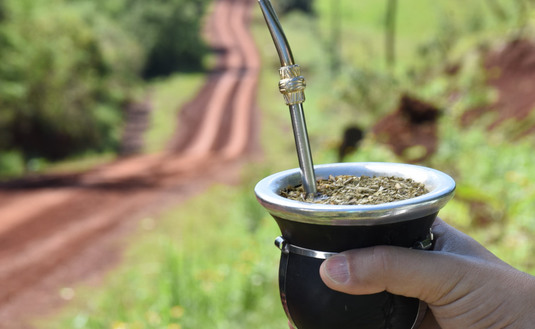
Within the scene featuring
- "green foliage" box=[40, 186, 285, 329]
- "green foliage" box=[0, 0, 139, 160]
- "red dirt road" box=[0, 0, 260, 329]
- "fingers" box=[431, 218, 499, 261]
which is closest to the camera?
"fingers" box=[431, 218, 499, 261]

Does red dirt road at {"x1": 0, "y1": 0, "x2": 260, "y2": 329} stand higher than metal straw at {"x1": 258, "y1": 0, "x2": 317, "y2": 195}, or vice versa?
metal straw at {"x1": 258, "y1": 0, "x2": 317, "y2": 195}

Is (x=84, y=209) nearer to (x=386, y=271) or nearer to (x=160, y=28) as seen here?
(x=386, y=271)

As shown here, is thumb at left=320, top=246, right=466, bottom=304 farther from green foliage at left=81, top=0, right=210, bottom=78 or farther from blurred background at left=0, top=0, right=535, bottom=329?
green foliage at left=81, top=0, right=210, bottom=78

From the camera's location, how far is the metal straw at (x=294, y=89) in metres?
1.15

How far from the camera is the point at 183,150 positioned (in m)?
14.5

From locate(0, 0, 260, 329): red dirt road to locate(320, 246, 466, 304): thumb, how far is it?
3.89 metres

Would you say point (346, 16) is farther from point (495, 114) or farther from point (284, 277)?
point (284, 277)

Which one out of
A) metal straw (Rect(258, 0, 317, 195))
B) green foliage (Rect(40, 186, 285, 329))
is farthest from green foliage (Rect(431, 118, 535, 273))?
metal straw (Rect(258, 0, 317, 195))

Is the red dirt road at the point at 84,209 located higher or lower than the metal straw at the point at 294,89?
lower

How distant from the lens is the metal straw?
1.15 m

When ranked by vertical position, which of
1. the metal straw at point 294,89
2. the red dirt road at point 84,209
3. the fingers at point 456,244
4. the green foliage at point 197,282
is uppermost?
the metal straw at point 294,89

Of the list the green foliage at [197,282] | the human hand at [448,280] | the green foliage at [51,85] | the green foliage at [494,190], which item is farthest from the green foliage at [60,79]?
the human hand at [448,280]

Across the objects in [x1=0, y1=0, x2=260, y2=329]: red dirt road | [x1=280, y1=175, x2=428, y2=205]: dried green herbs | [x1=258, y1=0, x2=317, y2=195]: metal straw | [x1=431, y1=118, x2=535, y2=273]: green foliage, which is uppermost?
[x1=258, y1=0, x2=317, y2=195]: metal straw

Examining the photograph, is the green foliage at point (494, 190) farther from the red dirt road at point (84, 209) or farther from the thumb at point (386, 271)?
the red dirt road at point (84, 209)
